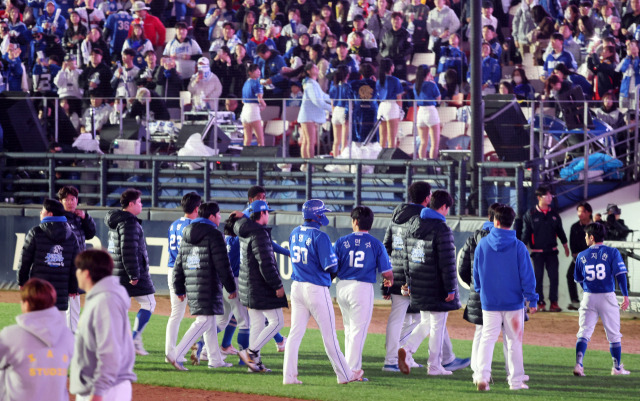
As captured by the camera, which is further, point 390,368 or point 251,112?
point 251,112

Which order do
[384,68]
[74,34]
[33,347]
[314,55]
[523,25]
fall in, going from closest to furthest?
[33,347] < [384,68] < [314,55] < [523,25] < [74,34]

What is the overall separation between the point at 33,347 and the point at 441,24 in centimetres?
1683

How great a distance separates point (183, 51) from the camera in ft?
73.8

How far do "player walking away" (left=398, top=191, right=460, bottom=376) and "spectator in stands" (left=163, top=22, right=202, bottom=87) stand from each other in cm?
1232

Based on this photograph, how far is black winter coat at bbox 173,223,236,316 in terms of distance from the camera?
10.9 metres

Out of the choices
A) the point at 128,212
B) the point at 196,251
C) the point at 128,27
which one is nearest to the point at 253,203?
the point at 196,251

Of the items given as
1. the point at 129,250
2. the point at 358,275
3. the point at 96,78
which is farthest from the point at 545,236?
the point at 96,78

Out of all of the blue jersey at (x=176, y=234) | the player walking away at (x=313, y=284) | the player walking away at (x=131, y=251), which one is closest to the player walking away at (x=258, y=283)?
the player walking away at (x=313, y=284)

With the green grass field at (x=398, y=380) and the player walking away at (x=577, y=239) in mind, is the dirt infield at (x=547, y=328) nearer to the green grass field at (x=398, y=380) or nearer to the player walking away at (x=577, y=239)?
the player walking away at (x=577, y=239)

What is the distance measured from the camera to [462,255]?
1080 cm

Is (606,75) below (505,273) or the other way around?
the other way around

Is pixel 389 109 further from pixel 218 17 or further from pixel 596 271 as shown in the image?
pixel 596 271

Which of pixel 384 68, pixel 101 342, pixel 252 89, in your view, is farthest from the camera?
pixel 252 89

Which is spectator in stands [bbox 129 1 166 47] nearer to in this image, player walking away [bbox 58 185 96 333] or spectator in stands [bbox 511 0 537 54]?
spectator in stands [bbox 511 0 537 54]
